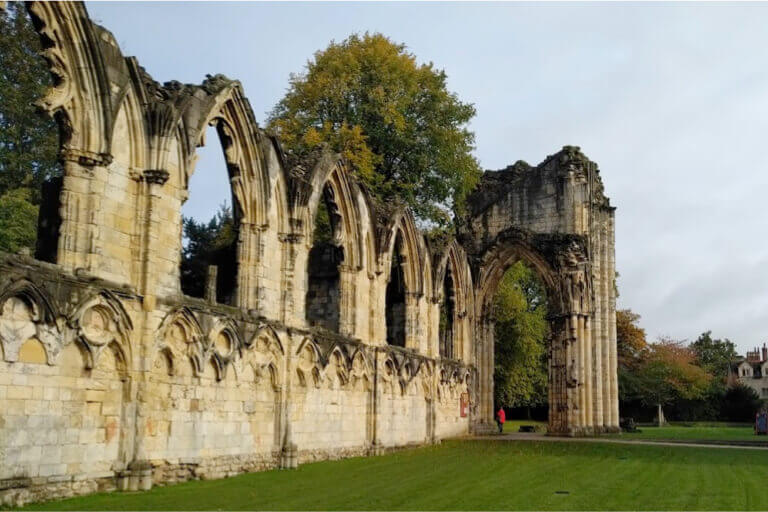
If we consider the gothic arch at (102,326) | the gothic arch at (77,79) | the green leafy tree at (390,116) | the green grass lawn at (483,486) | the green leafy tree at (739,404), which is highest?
the green leafy tree at (390,116)

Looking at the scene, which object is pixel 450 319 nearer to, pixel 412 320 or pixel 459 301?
pixel 459 301

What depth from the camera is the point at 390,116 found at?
27828 mm

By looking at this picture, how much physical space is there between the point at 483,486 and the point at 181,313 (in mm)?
4886

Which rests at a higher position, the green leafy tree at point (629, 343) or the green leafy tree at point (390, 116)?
the green leafy tree at point (390, 116)

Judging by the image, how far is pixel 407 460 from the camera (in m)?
16.6

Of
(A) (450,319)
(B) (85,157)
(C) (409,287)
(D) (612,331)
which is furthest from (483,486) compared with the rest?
(D) (612,331)

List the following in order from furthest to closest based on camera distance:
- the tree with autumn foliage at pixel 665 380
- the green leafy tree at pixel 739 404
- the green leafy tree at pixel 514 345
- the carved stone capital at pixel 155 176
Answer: the green leafy tree at pixel 739 404 → the tree with autumn foliage at pixel 665 380 → the green leafy tree at pixel 514 345 → the carved stone capital at pixel 155 176

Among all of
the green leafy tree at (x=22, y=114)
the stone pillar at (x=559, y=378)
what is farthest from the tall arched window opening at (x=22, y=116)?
the stone pillar at (x=559, y=378)

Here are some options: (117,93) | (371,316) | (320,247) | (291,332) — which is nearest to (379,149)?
(320,247)

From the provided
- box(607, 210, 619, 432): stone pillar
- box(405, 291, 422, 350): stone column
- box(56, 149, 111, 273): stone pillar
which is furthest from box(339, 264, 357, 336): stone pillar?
box(607, 210, 619, 432): stone pillar

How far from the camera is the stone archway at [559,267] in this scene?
28219 mm

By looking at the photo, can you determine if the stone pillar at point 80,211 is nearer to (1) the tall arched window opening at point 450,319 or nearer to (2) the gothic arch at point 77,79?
(2) the gothic arch at point 77,79

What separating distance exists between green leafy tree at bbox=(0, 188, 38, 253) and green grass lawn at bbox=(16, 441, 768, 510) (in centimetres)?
1372

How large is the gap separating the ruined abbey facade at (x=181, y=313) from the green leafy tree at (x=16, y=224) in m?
7.12
